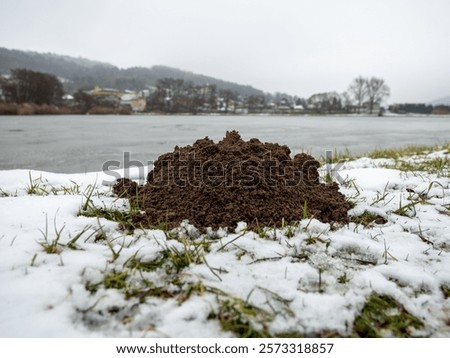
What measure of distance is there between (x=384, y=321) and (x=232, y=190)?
1.18 m

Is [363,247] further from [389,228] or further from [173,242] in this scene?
[173,242]

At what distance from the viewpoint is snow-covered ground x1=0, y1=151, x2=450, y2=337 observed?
108cm

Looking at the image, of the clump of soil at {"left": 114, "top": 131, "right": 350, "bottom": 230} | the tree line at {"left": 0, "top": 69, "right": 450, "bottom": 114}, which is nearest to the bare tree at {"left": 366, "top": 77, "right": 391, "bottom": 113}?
the tree line at {"left": 0, "top": 69, "right": 450, "bottom": 114}

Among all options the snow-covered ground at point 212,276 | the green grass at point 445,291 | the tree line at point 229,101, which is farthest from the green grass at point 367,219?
the tree line at point 229,101

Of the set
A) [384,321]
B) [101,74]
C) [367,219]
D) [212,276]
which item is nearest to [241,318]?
[212,276]

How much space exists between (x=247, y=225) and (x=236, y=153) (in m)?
0.68

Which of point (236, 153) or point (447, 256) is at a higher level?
point (236, 153)

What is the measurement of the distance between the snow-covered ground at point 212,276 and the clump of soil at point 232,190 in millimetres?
128

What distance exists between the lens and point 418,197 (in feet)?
8.20

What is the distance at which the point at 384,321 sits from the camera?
44.9 inches

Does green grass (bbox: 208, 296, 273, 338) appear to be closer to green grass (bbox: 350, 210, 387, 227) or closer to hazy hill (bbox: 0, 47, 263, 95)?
green grass (bbox: 350, 210, 387, 227)

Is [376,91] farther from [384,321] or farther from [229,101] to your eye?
[384,321]

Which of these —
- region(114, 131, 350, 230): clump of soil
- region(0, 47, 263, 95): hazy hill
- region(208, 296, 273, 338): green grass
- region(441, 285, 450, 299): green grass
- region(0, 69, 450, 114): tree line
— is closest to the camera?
region(208, 296, 273, 338): green grass

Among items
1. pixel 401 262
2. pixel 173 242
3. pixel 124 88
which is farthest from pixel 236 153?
pixel 124 88
